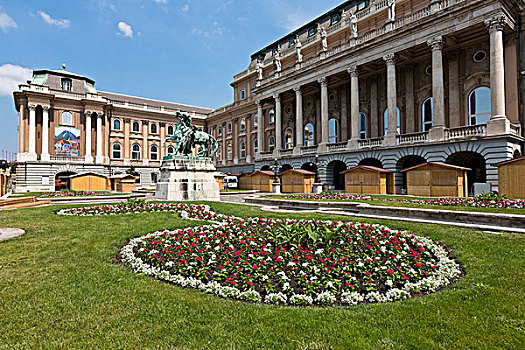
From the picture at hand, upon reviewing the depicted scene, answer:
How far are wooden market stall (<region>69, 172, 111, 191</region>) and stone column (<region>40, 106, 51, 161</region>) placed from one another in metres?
13.3

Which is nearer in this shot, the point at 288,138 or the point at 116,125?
the point at 288,138

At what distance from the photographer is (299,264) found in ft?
16.8

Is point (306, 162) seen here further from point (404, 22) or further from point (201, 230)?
point (201, 230)

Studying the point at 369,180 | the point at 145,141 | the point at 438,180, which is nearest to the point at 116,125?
the point at 145,141

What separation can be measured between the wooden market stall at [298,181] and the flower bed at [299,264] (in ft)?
74.6

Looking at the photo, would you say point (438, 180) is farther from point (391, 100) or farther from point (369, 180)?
point (391, 100)

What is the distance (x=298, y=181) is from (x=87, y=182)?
26.4 meters

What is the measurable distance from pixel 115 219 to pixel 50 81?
47.9m

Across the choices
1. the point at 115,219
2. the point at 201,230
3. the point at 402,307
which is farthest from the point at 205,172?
the point at 402,307

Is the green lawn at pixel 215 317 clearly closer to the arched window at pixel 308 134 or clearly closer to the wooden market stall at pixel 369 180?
the wooden market stall at pixel 369 180

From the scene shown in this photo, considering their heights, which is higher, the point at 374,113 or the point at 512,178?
the point at 374,113

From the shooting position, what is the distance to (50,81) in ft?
146

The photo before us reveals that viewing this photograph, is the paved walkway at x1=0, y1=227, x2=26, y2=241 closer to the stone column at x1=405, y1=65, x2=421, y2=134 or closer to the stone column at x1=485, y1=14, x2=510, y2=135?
the stone column at x1=485, y1=14, x2=510, y2=135

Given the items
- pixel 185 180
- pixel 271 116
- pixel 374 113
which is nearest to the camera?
pixel 185 180
